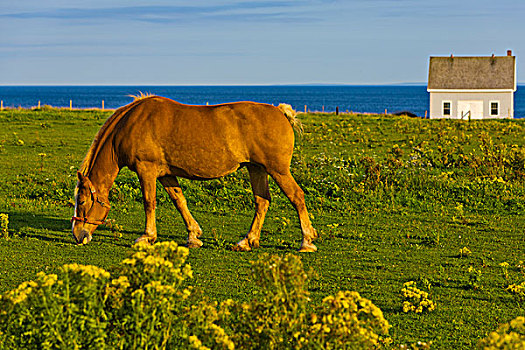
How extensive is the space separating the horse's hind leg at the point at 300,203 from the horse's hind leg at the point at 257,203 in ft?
1.69

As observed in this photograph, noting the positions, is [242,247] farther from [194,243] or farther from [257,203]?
[257,203]

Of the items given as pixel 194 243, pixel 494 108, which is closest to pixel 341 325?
pixel 194 243

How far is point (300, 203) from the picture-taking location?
11523 mm

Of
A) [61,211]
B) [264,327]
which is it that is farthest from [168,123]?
[264,327]

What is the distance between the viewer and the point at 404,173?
58.5ft

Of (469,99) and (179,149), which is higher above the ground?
(469,99)

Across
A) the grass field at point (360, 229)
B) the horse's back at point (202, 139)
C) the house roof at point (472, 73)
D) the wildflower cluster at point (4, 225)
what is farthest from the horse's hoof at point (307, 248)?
the house roof at point (472, 73)

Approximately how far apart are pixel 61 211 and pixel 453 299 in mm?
9257

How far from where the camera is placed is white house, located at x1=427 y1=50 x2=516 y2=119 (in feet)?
206

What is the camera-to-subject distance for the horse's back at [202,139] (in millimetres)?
11164

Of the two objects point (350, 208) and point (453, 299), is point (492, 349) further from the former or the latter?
point (350, 208)

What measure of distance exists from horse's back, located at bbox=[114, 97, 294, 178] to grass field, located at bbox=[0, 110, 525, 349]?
153 centimetres

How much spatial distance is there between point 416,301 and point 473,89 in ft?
192

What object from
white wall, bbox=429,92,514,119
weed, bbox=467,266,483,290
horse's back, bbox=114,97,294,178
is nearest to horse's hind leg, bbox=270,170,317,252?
horse's back, bbox=114,97,294,178
